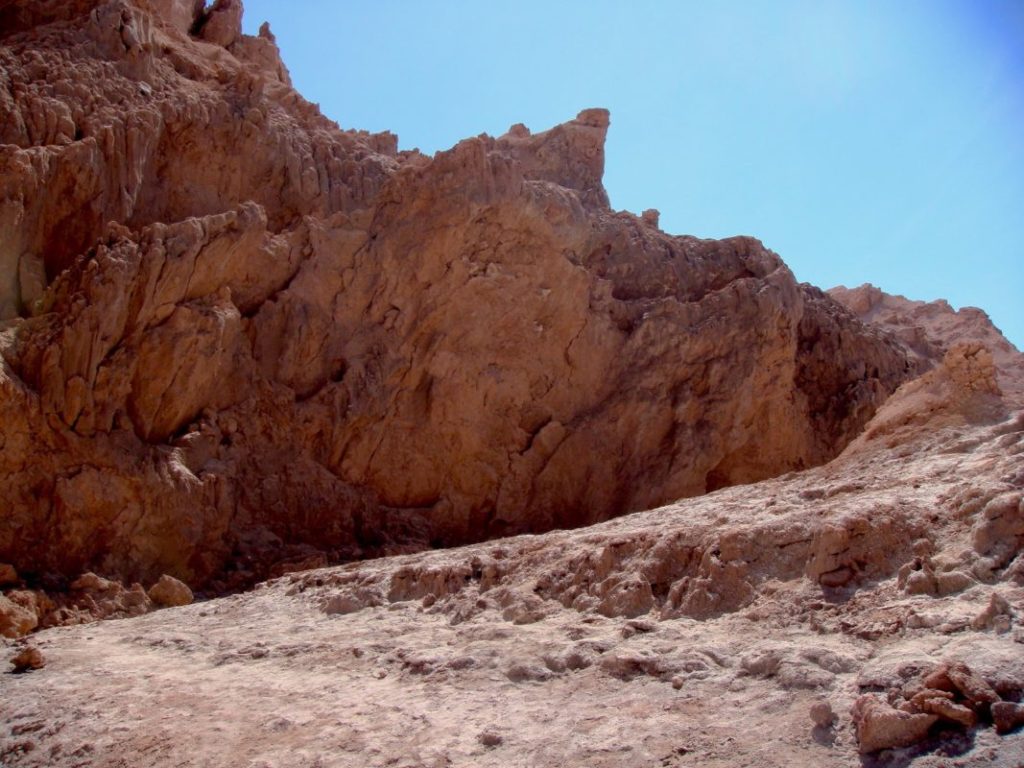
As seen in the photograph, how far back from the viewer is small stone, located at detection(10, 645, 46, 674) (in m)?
8.20

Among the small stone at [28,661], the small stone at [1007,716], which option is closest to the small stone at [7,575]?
the small stone at [28,661]

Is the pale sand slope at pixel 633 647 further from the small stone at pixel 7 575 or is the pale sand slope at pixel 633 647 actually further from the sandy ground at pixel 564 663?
the small stone at pixel 7 575

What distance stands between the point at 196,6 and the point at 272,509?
13.6 m

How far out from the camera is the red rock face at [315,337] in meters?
12.9

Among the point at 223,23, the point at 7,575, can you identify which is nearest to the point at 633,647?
the point at 7,575

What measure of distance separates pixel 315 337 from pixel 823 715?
12482 mm

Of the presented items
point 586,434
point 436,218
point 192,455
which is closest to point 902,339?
point 586,434

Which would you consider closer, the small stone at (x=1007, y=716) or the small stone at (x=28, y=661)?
the small stone at (x=1007, y=716)

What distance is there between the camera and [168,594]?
11.8m

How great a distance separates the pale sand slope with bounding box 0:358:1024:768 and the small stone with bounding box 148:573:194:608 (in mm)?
2705

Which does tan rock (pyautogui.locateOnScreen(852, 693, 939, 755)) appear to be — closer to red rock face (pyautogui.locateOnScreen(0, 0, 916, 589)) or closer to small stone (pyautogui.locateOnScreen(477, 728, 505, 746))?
small stone (pyautogui.locateOnScreen(477, 728, 505, 746))

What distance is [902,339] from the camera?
80.0ft

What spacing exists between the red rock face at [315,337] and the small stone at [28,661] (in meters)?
3.98

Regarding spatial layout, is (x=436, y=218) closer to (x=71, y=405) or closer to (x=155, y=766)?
(x=71, y=405)
